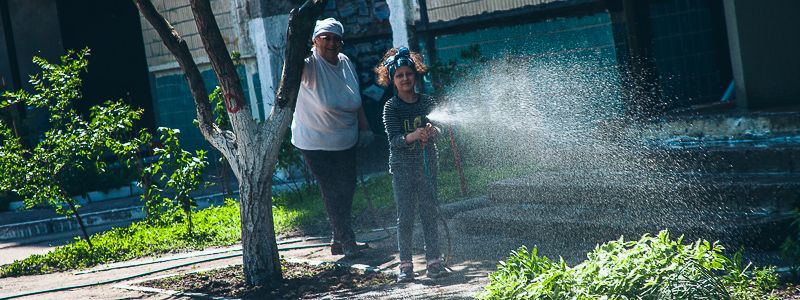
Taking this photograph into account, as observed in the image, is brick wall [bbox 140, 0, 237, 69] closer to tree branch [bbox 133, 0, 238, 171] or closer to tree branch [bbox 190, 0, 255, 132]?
tree branch [bbox 133, 0, 238, 171]

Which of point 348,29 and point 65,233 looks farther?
point 348,29

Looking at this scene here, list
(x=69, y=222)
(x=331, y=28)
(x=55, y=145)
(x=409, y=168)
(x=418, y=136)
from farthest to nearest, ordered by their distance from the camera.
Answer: (x=69, y=222), (x=55, y=145), (x=331, y=28), (x=409, y=168), (x=418, y=136)

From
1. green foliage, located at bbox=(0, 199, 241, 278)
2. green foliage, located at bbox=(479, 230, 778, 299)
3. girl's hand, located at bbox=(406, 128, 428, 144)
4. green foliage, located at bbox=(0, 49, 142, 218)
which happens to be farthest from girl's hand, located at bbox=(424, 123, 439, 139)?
green foliage, located at bbox=(0, 49, 142, 218)

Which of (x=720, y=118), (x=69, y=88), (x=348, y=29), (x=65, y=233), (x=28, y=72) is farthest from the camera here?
(x=28, y=72)

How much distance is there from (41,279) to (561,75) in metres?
5.85

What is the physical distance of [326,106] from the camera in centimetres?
848

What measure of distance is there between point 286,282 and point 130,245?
3.32 m

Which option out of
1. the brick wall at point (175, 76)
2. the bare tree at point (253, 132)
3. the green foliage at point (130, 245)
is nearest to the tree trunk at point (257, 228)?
the bare tree at point (253, 132)

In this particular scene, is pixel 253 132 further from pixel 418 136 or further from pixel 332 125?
pixel 418 136

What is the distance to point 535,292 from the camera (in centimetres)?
489

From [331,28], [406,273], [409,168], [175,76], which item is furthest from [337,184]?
[175,76]

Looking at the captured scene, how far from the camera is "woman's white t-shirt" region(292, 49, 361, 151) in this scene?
8445 mm

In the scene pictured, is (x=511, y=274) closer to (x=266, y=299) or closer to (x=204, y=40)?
(x=266, y=299)

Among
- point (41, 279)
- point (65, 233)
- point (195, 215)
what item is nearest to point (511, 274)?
point (41, 279)
